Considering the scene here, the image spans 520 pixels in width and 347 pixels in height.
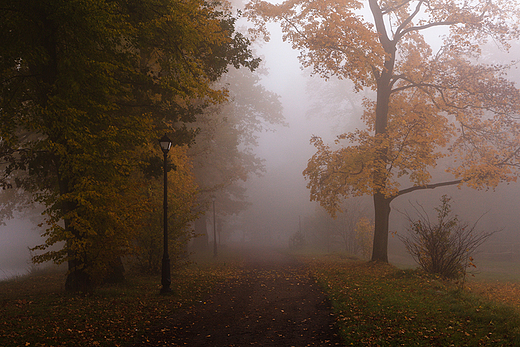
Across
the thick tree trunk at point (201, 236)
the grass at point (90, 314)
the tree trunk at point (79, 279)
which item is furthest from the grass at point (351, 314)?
the thick tree trunk at point (201, 236)

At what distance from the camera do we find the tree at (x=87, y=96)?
8.02 metres

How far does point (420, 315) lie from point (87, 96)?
353 inches

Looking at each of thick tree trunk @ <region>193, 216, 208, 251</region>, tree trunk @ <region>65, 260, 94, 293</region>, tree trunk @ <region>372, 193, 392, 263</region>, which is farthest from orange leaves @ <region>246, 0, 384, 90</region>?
thick tree trunk @ <region>193, 216, 208, 251</region>

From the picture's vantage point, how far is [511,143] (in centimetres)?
1449

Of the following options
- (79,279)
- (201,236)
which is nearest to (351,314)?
(79,279)

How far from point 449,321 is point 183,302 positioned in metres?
6.53

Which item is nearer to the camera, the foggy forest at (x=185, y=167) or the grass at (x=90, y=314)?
the grass at (x=90, y=314)

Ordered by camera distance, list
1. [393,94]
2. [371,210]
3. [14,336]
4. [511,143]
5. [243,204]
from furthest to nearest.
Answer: [371,210] < [243,204] < [393,94] < [511,143] < [14,336]

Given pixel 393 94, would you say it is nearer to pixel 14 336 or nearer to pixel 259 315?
pixel 259 315

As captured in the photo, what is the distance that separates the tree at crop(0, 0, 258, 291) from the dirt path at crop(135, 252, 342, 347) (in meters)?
3.12

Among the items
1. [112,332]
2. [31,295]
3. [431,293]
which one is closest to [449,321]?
[431,293]

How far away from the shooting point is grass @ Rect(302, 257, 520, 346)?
5801 millimetres

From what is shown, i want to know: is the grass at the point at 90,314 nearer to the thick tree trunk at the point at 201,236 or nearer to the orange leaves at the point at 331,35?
the orange leaves at the point at 331,35

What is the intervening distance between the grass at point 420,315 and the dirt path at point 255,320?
1.68 ft
